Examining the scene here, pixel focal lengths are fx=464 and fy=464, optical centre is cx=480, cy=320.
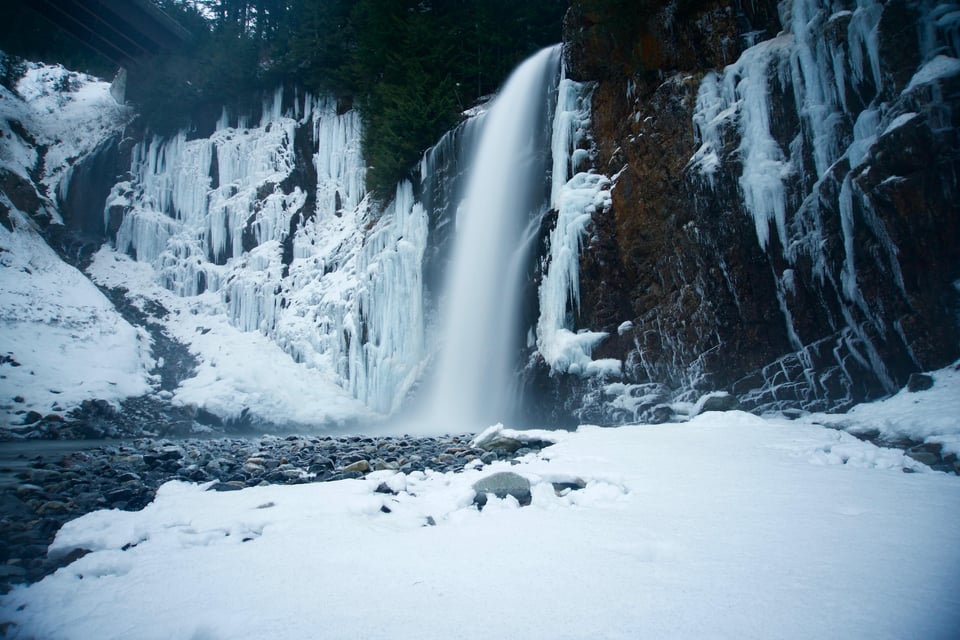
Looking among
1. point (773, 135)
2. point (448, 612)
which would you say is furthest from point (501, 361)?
point (448, 612)

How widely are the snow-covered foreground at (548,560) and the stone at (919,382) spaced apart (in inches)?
99.4

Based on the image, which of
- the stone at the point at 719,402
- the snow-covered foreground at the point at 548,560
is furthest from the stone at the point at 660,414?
the snow-covered foreground at the point at 548,560

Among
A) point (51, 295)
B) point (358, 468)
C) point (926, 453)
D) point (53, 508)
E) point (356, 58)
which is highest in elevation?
point (356, 58)

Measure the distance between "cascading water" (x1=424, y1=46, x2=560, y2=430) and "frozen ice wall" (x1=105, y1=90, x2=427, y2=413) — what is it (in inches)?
59.2

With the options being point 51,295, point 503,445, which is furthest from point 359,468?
point 51,295

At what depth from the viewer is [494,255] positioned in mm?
11148

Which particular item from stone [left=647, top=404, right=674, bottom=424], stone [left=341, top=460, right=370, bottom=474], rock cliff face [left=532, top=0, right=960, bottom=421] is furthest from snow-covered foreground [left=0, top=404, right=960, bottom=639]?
stone [left=647, top=404, right=674, bottom=424]

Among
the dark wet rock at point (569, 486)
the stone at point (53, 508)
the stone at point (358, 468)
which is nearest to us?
the dark wet rock at point (569, 486)

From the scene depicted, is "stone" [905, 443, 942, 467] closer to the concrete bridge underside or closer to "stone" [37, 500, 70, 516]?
"stone" [37, 500, 70, 516]

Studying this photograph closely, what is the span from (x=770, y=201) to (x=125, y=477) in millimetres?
8653

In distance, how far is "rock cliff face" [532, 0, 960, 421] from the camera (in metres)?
5.27

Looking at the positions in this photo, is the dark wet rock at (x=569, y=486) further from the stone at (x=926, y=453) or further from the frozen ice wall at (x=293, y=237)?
the frozen ice wall at (x=293, y=237)

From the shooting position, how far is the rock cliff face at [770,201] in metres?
5.27

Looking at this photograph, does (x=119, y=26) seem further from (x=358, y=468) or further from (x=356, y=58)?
(x=358, y=468)
